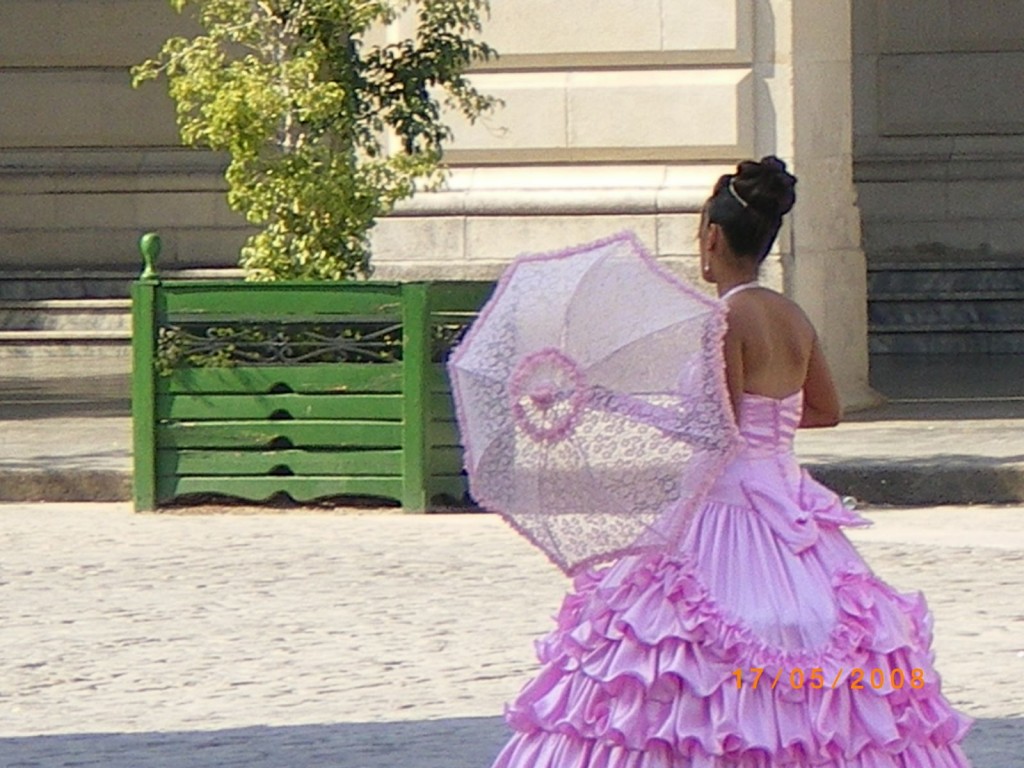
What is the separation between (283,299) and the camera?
39.0 ft

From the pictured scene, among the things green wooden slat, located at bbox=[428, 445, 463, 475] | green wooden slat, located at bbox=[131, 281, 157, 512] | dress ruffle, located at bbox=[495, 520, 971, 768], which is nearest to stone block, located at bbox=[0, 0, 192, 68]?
green wooden slat, located at bbox=[131, 281, 157, 512]

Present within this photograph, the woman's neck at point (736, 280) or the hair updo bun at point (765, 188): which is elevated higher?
the hair updo bun at point (765, 188)

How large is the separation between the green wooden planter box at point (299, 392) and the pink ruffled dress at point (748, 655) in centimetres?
669

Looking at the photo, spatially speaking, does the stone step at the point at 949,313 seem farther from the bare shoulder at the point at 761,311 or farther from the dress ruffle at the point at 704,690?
the dress ruffle at the point at 704,690

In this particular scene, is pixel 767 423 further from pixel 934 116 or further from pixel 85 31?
pixel 85 31

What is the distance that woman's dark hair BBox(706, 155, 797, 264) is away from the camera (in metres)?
4.96

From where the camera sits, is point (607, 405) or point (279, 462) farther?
point (279, 462)

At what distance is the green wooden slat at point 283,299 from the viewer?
38.7 ft

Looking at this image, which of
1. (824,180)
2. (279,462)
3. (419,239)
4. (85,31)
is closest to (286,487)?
(279,462)

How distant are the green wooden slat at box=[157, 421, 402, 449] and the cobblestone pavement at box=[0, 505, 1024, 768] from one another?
367mm

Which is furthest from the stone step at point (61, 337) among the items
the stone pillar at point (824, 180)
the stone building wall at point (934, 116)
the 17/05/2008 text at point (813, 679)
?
the 17/05/2008 text at point (813, 679)

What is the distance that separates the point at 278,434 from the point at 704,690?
724cm

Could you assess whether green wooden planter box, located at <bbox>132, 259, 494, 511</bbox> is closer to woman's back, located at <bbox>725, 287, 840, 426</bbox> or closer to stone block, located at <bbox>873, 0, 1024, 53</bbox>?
woman's back, located at <bbox>725, 287, 840, 426</bbox>

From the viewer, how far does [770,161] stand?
5.07 m
